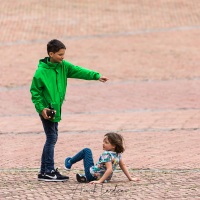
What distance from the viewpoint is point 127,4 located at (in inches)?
1056

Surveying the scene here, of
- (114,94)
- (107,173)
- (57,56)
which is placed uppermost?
(114,94)

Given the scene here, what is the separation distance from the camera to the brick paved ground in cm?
805

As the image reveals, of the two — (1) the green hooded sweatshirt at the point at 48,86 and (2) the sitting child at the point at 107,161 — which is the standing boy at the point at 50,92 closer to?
(1) the green hooded sweatshirt at the point at 48,86

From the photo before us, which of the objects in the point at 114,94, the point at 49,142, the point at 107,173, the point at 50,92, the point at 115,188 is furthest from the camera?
the point at 114,94

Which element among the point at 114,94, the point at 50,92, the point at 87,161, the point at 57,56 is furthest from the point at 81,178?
the point at 114,94

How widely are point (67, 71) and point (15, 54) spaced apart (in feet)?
45.5

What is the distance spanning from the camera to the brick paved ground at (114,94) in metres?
8.05

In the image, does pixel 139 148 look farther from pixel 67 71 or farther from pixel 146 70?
pixel 146 70

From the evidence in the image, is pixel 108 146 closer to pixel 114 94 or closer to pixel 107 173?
pixel 107 173

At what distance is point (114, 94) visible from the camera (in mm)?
18047

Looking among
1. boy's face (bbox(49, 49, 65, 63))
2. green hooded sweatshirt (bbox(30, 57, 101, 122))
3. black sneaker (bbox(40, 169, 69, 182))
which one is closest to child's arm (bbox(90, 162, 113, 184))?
black sneaker (bbox(40, 169, 69, 182))

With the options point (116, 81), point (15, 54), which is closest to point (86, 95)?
point (116, 81)

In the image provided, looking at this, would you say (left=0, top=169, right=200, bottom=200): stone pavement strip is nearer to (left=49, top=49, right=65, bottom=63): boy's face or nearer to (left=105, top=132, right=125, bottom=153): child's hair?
(left=105, top=132, right=125, bottom=153): child's hair

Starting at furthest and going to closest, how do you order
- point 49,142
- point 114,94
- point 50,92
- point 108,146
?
point 114,94 < point 49,142 < point 50,92 < point 108,146
